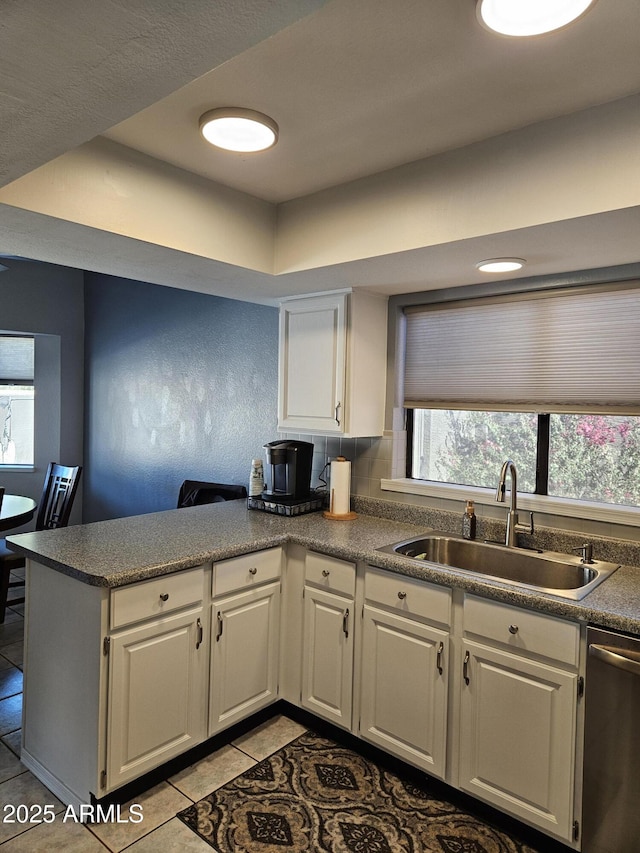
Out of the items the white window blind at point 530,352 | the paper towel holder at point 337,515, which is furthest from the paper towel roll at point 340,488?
the white window blind at point 530,352

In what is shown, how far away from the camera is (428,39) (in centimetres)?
134

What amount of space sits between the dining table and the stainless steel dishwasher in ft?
9.84

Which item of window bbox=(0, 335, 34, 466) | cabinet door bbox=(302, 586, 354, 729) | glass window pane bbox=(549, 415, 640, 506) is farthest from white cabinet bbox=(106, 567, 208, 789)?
window bbox=(0, 335, 34, 466)

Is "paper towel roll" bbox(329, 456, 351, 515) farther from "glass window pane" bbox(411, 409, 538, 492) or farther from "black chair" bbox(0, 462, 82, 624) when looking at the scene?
"black chair" bbox(0, 462, 82, 624)

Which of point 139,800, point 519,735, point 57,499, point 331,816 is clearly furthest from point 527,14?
point 57,499

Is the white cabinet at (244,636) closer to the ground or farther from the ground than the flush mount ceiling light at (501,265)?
closer to the ground

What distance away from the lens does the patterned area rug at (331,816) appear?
186 cm

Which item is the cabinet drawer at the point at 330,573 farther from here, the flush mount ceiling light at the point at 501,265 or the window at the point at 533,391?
the flush mount ceiling light at the point at 501,265

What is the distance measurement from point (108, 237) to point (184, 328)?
2186mm

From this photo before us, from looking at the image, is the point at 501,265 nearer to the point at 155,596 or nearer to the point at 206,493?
the point at 155,596

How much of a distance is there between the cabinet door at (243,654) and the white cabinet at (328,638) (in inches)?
6.1

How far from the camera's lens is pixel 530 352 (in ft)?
8.14

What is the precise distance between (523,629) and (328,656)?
919mm

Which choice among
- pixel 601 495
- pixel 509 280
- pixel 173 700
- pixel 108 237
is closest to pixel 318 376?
pixel 509 280
